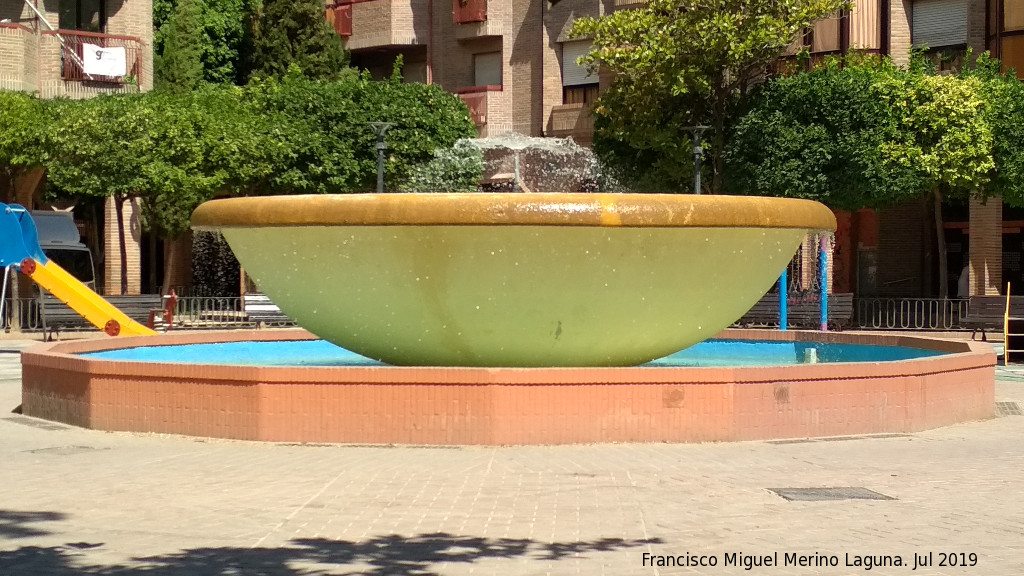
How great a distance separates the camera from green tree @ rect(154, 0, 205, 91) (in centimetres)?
5147

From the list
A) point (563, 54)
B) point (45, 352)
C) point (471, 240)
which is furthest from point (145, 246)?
point (471, 240)

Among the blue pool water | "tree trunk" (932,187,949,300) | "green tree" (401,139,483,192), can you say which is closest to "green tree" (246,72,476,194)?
"green tree" (401,139,483,192)

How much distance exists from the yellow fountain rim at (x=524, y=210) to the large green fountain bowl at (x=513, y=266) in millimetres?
11

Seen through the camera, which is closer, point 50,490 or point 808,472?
point 50,490

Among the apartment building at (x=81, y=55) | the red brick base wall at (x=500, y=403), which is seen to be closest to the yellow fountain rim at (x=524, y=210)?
the red brick base wall at (x=500, y=403)

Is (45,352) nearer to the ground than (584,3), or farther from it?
nearer to the ground

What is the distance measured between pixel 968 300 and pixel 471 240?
23536mm

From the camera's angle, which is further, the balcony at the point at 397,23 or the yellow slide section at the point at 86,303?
the balcony at the point at 397,23

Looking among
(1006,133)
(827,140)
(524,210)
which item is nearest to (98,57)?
(827,140)

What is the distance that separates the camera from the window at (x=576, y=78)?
45.6 meters

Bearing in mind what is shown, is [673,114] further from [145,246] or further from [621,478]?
[621,478]

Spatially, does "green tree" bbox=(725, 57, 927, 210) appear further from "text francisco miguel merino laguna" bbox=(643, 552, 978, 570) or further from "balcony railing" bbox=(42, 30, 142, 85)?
"text francisco miguel merino laguna" bbox=(643, 552, 978, 570)

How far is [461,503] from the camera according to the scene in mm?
9297

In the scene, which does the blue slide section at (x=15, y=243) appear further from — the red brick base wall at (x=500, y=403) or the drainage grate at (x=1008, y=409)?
the drainage grate at (x=1008, y=409)
